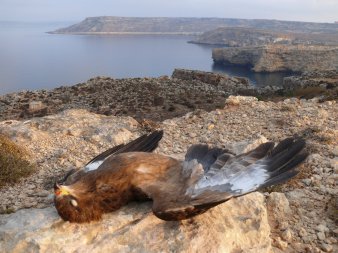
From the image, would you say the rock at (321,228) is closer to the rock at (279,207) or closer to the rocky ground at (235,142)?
the rocky ground at (235,142)

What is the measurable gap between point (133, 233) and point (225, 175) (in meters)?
1.31

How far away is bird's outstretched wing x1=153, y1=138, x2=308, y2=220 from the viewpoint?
4539 millimetres

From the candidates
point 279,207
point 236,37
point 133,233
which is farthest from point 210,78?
point 236,37

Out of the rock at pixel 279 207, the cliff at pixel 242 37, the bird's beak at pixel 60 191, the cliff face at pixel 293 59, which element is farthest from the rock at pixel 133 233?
the cliff at pixel 242 37

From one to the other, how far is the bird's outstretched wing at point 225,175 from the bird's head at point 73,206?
2.54 ft

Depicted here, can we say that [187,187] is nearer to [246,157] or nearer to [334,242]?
[246,157]

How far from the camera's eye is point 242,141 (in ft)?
28.9

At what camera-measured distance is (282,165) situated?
198 inches

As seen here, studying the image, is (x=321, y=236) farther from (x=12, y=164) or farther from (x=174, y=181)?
(x=12, y=164)

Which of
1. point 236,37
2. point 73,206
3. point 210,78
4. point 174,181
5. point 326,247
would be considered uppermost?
point 174,181

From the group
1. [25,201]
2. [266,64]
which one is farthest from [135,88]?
[266,64]

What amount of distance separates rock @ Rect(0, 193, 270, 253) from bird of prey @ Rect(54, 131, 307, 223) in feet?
0.54

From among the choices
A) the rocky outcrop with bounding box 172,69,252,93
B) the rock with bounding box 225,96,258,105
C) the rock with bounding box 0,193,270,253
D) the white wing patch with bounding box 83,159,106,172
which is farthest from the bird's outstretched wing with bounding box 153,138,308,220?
the rocky outcrop with bounding box 172,69,252,93

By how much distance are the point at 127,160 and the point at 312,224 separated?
2868 millimetres
